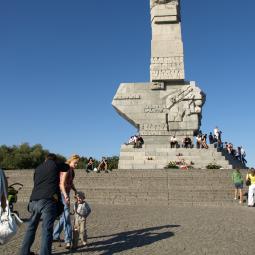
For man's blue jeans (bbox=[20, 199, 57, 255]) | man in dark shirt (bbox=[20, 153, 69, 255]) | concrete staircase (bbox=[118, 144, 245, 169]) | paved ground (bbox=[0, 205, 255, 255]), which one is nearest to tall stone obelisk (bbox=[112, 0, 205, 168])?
concrete staircase (bbox=[118, 144, 245, 169])

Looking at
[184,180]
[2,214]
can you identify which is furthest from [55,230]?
[184,180]

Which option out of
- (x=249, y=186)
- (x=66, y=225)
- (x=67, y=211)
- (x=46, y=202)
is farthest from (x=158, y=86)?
(x=46, y=202)

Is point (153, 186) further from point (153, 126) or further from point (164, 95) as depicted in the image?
point (164, 95)

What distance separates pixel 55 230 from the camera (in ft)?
24.1

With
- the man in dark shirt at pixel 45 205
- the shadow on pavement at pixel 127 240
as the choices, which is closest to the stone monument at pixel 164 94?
the shadow on pavement at pixel 127 240

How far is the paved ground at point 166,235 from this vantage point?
260 inches

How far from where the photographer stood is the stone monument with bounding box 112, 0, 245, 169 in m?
25.4

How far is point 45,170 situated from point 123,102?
66.5ft

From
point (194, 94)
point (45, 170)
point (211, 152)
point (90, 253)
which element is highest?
point (194, 94)

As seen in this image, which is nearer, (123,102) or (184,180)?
(184,180)

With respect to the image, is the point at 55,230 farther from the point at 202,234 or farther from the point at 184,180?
the point at 184,180

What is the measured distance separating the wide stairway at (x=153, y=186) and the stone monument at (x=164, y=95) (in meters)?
6.05

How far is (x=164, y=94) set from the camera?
85.0 ft

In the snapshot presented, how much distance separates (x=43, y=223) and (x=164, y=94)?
815 inches
